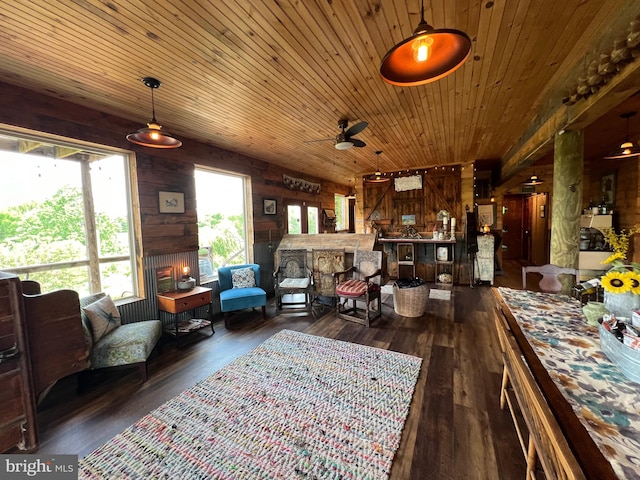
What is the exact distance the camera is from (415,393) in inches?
86.9

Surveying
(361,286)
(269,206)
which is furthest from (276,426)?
(269,206)

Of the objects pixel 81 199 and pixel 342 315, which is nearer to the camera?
pixel 81 199

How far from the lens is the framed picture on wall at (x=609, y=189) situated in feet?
18.3

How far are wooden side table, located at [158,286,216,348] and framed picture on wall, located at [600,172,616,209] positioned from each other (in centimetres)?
831

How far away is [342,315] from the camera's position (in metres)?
3.96

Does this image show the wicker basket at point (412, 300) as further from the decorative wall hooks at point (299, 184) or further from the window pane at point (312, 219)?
the window pane at point (312, 219)

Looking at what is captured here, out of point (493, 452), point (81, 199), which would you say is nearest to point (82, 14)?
point (81, 199)

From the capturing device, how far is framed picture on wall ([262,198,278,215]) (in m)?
5.35

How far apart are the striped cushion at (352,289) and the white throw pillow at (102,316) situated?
273 cm


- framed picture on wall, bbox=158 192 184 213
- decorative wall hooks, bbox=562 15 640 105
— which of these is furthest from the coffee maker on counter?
framed picture on wall, bbox=158 192 184 213

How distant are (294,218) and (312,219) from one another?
37.2 inches

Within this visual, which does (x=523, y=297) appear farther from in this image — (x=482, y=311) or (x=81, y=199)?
(x=81, y=199)

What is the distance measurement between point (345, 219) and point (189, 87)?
8.26m

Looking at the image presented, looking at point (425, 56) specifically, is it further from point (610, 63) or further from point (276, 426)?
point (276, 426)
